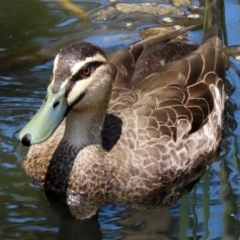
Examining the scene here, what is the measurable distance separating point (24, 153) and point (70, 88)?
1552 millimetres

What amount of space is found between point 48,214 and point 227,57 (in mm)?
3634

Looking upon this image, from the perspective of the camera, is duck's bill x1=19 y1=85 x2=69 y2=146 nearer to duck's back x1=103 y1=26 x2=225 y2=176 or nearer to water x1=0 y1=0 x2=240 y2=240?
water x1=0 y1=0 x2=240 y2=240

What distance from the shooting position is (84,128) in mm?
7309

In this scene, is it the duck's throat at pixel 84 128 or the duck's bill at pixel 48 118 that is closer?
the duck's bill at pixel 48 118

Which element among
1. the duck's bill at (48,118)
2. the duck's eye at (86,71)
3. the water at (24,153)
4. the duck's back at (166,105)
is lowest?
the water at (24,153)

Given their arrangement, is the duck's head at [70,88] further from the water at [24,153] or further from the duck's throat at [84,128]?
the water at [24,153]

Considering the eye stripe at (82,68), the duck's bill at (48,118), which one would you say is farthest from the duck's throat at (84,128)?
the duck's bill at (48,118)

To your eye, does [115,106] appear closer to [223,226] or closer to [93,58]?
[93,58]

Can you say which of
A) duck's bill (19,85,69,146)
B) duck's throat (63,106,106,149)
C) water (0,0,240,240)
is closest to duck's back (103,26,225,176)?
duck's throat (63,106,106,149)

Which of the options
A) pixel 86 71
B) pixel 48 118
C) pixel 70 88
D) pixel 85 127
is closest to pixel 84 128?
pixel 85 127

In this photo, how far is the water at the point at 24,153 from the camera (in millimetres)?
6836

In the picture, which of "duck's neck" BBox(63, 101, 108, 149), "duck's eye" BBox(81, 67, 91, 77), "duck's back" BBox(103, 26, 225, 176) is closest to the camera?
"duck's eye" BBox(81, 67, 91, 77)

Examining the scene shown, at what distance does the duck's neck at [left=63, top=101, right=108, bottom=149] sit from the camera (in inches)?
284

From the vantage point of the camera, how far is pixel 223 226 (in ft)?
22.6
